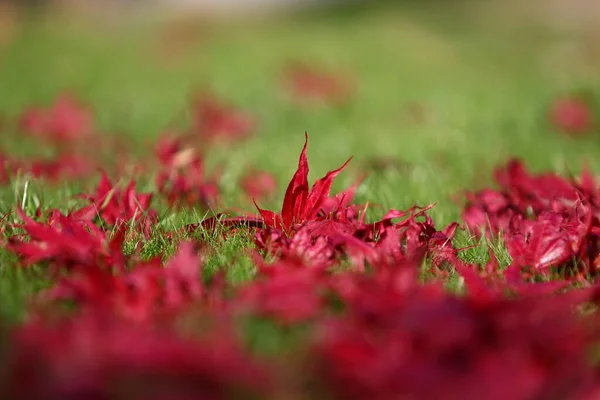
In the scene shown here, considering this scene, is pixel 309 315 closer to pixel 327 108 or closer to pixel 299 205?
pixel 299 205

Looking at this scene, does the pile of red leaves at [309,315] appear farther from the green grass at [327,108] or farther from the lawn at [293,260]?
the green grass at [327,108]

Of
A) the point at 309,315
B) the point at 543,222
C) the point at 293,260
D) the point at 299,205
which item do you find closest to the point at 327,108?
the point at 299,205

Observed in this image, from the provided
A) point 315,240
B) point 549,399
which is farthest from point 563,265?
point 549,399

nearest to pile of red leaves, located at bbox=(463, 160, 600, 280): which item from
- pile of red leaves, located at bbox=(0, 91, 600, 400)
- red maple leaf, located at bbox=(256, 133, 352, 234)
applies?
pile of red leaves, located at bbox=(0, 91, 600, 400)

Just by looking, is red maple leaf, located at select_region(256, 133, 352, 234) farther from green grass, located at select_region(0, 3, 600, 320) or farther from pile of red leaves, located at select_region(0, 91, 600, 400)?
green grass, located at select_region(0, 3, 600, 320)

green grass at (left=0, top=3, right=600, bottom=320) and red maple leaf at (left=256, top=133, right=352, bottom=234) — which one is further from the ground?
red maple leaf at (left=256, top=133, right=352, bottom=234)

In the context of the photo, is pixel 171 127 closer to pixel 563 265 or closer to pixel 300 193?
pixel 300 193
